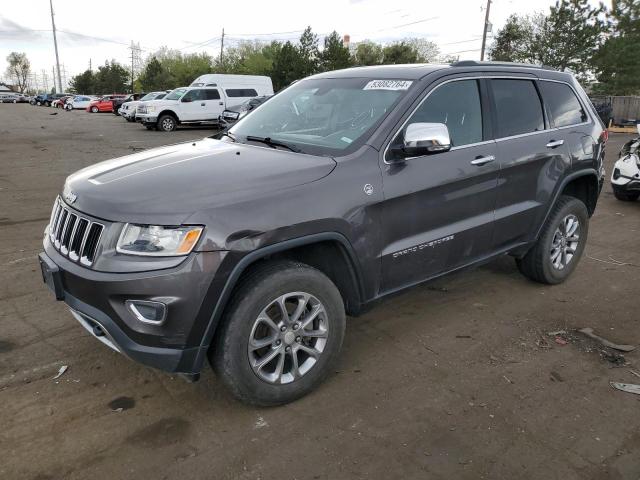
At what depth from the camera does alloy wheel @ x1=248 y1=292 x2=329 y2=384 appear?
2.80 m

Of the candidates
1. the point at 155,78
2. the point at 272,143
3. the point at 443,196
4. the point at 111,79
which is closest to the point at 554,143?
the point at 443,196

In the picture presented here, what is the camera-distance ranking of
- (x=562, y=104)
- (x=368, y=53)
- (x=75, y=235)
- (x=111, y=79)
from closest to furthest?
(x=75, y=235)
(x=562, y=104)
(x=368, y=53)
(x=111, y=79)

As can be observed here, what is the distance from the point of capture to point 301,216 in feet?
9.09

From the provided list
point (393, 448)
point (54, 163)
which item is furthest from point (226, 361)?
point (54, 163)

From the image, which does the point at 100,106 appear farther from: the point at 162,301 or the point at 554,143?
the point at 162,301

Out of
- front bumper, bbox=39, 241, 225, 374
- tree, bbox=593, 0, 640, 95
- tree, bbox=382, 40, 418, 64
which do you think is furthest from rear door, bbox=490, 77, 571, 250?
tree, bbox=382, 40, 418, 64

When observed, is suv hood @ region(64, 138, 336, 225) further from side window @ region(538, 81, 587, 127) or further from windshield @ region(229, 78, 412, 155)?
side window @ region(538, 81, 587, 127)


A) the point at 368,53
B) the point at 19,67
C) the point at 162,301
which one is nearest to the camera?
the point at 162,301

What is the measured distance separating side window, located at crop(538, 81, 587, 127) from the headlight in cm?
346

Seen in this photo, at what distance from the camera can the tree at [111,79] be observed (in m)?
81.1

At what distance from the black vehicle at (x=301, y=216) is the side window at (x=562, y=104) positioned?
0.31 ft

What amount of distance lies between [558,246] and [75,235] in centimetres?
402

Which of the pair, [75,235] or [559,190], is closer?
[75,235]

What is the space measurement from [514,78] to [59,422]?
158 inches
